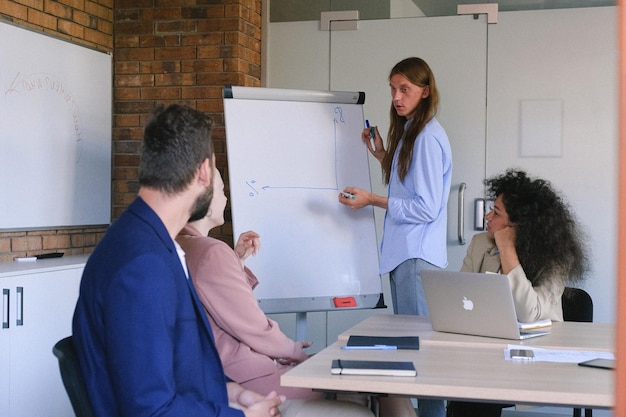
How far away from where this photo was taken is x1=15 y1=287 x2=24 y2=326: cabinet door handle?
3.41 metres

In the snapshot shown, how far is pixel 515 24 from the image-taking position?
15.1 feet

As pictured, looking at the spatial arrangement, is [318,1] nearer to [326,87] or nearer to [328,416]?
[326,87]

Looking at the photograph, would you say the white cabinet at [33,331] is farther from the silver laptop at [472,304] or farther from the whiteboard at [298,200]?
the silver laptop at [472,304]

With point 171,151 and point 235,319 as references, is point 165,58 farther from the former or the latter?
point 171,151

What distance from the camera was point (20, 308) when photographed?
11.3 feet

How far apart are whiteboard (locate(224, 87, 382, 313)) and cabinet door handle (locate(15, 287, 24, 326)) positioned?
948mm

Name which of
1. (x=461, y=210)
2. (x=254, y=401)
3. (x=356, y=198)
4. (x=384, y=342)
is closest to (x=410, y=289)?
(x=356, y=198)

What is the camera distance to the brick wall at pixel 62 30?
154 inches

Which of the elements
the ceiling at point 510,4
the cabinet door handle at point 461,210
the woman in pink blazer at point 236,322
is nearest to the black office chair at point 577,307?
the cabinet door handle at point 461,210

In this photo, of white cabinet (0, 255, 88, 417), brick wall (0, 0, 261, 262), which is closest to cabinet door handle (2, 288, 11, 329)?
white cabinet (0, 255, 88, 417)

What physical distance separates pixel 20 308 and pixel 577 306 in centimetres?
234

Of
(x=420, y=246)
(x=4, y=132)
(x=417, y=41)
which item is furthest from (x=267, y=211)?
(x=417, y=41)

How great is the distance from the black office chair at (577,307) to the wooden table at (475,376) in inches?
32.2

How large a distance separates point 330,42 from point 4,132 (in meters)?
1.99
